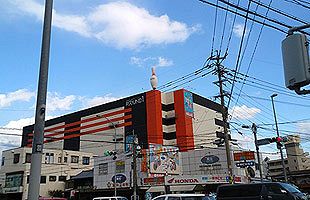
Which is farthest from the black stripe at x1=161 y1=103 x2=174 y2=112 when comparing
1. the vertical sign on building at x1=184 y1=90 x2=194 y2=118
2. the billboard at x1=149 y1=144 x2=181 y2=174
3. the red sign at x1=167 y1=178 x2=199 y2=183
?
the red sign at x1=167 y1=178 x2=199 y2=183

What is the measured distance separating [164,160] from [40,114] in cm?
4783

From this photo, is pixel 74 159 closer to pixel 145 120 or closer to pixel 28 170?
pixel 28 170

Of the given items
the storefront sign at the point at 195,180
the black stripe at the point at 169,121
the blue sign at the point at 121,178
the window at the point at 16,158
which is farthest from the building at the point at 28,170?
the storefront sign at the point at 195,180

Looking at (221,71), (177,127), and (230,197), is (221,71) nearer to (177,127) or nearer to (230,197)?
(230,197)

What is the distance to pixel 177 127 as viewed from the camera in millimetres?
70875

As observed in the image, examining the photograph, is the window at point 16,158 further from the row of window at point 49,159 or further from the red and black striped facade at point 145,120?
the red and black striped facade at point 145,120

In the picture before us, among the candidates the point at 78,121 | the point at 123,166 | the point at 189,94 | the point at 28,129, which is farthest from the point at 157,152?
the point at 28,129

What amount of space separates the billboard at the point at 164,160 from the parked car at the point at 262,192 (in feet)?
108

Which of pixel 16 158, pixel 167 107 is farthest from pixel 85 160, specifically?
pixel 167 107

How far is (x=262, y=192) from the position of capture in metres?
15.4

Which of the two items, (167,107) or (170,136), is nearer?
(170,136)

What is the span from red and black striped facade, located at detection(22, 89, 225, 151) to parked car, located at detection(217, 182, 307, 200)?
48705 mm

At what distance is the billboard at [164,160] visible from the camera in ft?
164

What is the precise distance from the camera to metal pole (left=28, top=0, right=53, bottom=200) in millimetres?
5531
